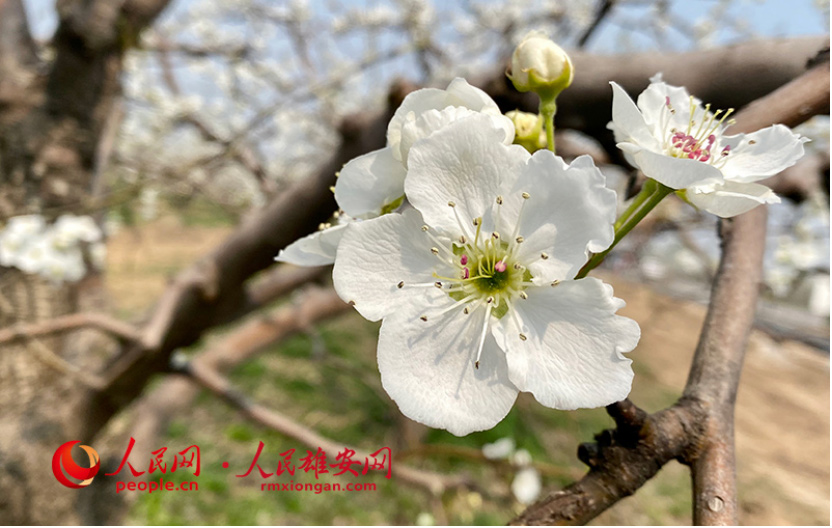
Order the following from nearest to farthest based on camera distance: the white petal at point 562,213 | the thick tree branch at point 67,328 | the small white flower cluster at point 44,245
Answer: the white petal at point 562,213
the thick tree branch at point 67,328
the small white flower cluster at point 44,245

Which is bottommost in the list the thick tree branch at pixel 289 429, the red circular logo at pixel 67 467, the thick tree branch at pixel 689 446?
the red circular logo at pixel 67 467

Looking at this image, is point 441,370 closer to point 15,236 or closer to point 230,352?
point 15,236

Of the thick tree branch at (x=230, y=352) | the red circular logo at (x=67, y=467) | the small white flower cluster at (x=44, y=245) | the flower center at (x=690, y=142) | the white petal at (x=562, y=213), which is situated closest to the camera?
the white petal at (x=562, y=213)

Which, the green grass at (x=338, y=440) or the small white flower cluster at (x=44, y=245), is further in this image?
the green grass at (x=338, y=440)

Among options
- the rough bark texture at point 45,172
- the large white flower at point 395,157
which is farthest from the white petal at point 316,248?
the rough bark texture at point 45,172

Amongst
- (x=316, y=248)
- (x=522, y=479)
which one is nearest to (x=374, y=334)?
(x=522, y=479)

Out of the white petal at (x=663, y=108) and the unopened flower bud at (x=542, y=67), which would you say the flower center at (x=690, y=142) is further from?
the unopened flower bud at (x=542, y=67)
